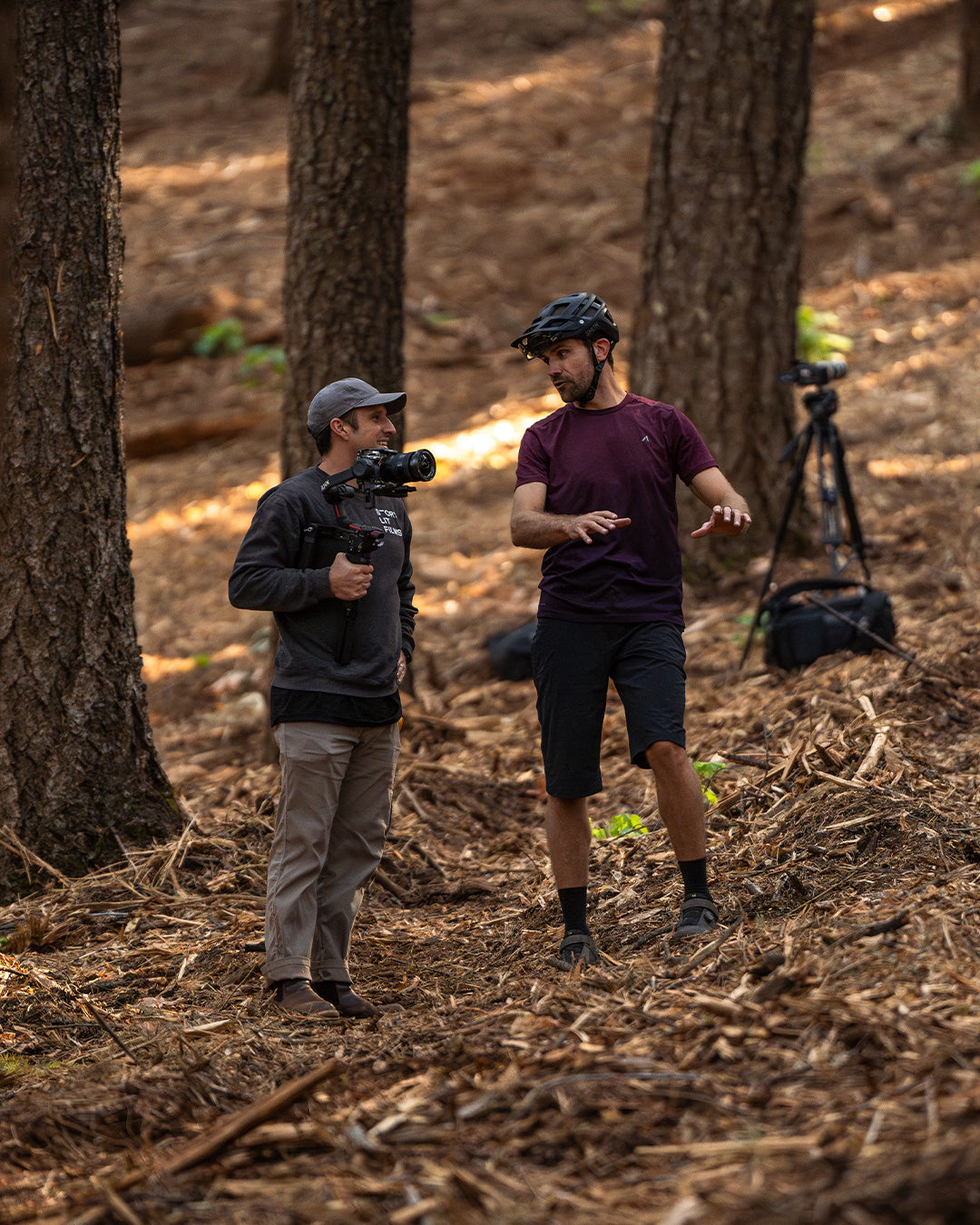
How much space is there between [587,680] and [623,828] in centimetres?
168

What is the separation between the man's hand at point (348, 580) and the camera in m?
4.33

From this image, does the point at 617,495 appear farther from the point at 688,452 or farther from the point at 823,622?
the point at 823,622

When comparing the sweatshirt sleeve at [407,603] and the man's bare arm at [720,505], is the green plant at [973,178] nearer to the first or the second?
the man's bare arm at [720,505]

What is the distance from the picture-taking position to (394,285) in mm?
7309

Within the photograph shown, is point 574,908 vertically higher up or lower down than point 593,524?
lower down

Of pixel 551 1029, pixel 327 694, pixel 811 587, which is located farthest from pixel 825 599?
pixel 551 1029

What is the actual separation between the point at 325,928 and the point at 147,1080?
109 cm

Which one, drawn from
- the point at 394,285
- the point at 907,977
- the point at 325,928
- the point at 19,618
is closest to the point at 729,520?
the point at 907,977

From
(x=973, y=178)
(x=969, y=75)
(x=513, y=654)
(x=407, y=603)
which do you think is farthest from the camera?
(x=969, y=75)

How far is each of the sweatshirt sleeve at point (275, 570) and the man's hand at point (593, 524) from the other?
85 cm

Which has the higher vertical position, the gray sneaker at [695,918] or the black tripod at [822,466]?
the black tripod at [822,466]

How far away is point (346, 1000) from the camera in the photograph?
4.48 m

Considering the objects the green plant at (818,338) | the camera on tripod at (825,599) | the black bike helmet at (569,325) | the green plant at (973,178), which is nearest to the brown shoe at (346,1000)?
the black bike helmet at (569,325)

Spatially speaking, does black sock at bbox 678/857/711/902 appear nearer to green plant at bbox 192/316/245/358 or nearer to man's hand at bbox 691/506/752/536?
man's hand at bbox 691/506/752/536
